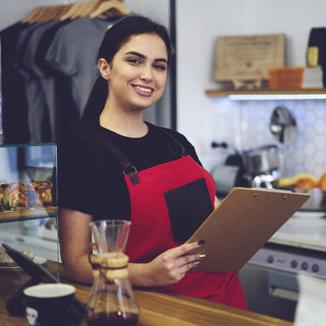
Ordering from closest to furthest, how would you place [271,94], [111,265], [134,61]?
1. [111,265]
2. [134,61]
3. [271,94]

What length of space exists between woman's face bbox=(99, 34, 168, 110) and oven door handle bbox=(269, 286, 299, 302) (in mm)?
1300

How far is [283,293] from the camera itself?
2.80 metres

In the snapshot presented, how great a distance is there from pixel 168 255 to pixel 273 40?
2.39 m

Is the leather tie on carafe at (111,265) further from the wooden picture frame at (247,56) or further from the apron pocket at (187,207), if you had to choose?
the wooden picture frame at (247,56)

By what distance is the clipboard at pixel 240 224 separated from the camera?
5.06ft

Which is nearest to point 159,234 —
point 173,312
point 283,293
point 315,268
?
point 173,312

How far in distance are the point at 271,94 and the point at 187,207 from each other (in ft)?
5.67

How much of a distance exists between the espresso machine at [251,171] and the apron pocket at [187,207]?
1.48 m

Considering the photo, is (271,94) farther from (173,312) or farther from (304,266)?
(173,312)

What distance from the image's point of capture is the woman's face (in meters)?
1.85

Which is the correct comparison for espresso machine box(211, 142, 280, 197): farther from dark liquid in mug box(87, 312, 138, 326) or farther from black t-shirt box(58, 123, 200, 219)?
dark liquid in mug box(87, 312, 138, 326)

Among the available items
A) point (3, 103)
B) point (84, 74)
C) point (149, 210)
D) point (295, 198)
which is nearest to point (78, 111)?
point (84, 74)

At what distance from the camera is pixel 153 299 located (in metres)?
1.55

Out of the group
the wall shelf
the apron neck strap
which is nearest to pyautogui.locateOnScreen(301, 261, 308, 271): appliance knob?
the wall shelf
